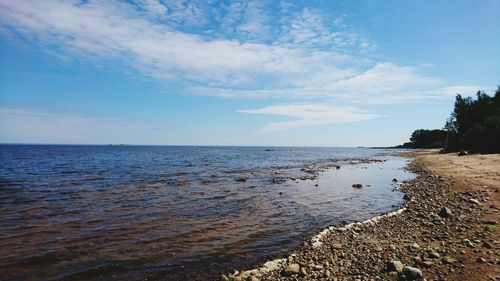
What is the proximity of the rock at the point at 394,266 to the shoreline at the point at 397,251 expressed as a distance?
2 centimetres

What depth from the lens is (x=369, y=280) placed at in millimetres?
8234

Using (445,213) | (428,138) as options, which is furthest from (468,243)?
(428,138)

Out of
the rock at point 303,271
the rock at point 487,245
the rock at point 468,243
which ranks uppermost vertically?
the rock at point 487,245

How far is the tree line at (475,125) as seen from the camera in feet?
192

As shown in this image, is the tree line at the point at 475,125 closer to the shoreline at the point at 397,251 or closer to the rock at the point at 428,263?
the shoreline at the point at 397,251

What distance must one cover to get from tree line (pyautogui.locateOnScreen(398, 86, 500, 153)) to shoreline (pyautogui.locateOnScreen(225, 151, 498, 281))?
56265 millimetres

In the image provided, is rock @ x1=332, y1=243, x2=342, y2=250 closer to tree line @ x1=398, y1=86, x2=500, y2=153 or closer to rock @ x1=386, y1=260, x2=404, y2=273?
rock @ x1=386, y1=260, x2=404, y2=273

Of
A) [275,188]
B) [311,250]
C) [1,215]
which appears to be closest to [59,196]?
[1,215]

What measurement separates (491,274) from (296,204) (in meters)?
13.2

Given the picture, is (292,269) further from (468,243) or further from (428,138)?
(428,138)

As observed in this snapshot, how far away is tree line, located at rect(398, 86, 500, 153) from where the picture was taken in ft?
192

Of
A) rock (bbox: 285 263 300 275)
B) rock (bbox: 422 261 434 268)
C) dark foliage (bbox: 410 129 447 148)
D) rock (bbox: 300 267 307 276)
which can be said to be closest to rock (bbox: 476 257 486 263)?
rock (bbox: 422 261 434 268)

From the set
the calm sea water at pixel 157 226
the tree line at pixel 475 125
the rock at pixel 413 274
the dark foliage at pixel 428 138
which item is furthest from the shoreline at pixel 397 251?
the dark foliage at pixel 428 138

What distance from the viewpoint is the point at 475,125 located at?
226ft
